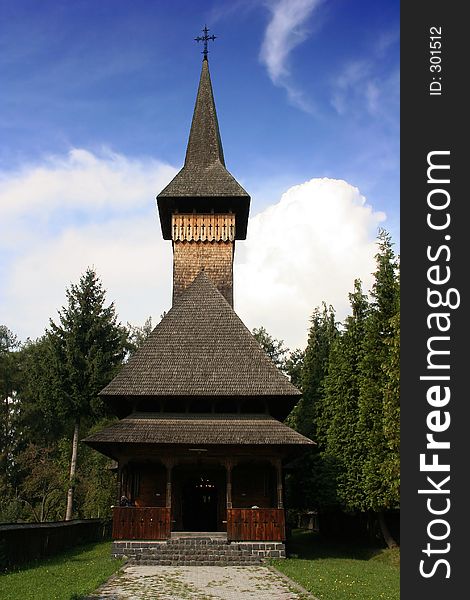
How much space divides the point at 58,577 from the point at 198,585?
10.5ft

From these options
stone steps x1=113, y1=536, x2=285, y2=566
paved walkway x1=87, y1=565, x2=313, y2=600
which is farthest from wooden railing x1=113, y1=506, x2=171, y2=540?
paved walkway x1=87, y1=565, x2=313, y2=600

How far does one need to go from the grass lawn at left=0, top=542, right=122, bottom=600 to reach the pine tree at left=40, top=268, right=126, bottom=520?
45.0ft

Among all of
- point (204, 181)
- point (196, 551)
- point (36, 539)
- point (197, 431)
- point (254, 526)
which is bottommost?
point (196, 551)

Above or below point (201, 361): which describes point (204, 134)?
above

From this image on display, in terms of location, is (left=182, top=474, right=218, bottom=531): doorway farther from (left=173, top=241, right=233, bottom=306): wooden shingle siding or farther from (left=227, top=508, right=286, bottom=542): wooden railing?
(left=173, top=241, right=233, bottom=306): wooden shingle siding

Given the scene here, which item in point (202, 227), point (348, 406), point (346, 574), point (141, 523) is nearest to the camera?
point (346, 574)

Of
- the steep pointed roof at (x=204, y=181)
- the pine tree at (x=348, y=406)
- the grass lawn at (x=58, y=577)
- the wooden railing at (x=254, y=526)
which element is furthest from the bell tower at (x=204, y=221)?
the grass lawn at (x=58, y=577)

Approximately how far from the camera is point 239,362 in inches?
796

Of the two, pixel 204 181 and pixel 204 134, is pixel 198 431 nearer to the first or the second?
pixel 204 181

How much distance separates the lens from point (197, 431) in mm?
18094

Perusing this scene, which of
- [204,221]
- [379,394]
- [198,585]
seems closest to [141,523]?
[198,585]

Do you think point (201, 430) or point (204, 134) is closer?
point (201, 430)

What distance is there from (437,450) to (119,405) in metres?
15.4

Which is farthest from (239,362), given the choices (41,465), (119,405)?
(41,465)
